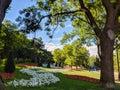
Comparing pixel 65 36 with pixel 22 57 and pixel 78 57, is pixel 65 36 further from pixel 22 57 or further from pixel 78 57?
pixel 22 57

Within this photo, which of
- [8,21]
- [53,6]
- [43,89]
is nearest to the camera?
[43,89]

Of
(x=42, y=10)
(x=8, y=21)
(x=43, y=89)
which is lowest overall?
(x=43, y=89)

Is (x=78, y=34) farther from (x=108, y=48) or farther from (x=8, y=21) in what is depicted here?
(x=8, y=21)

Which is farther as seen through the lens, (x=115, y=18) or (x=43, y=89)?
(x=115, y=18)

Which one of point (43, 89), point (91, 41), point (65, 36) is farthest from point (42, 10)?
point (91, 41)

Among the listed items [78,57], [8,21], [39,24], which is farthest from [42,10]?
[78,57]

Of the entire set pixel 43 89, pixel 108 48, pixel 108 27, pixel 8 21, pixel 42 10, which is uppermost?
pixel 8 21

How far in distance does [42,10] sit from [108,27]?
211 inches

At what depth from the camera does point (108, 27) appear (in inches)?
763

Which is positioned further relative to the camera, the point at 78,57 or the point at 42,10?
the point at 78,57

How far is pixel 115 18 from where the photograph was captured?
20.0m

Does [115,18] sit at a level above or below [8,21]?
below

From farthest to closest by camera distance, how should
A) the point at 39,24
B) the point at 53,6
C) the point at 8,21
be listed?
the point at 8,21
the point at 53,6
the point at 39,24

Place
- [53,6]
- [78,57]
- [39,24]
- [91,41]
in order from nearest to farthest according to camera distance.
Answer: [39,24] → [53,6] → [91,41] → [78,57]
